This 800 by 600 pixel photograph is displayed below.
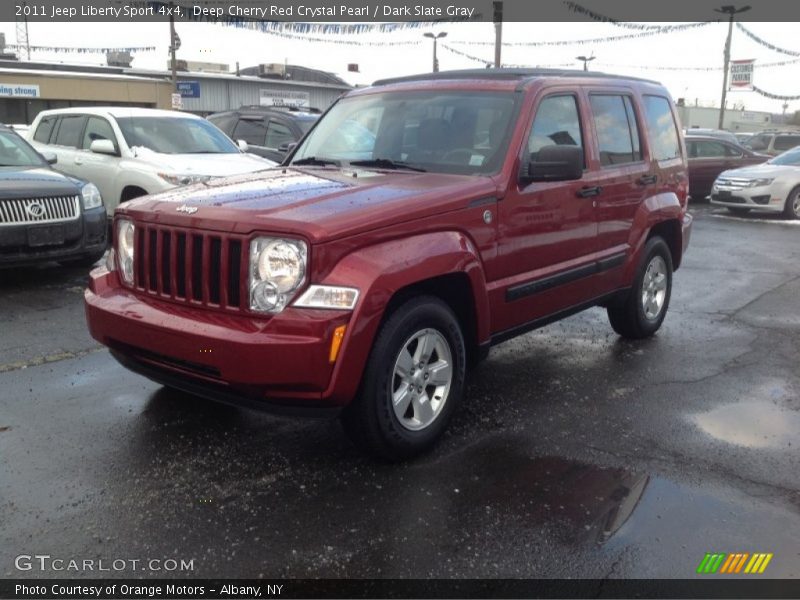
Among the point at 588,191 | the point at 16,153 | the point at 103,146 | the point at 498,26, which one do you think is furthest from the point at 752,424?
the point at 498,26

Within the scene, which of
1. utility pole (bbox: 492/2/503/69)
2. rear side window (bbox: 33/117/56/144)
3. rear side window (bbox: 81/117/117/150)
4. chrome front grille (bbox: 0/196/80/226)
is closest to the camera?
chrome front grille (bbox: 0/196/80/226)

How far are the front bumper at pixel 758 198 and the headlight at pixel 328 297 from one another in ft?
45.3

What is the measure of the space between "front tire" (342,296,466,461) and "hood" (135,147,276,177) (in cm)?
548

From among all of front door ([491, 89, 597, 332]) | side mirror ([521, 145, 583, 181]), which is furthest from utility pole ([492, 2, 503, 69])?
side mirror ([521, 145, 583, 181])

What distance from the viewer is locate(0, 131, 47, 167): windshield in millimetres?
8125

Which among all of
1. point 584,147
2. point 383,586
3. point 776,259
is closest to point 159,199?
point 383,586

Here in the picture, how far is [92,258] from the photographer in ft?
27.3

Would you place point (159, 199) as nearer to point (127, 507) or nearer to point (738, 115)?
point (127, 507)

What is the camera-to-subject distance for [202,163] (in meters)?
9.24

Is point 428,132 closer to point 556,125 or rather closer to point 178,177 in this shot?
point 556,125

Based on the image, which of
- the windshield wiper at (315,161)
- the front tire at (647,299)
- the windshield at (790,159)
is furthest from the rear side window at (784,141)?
the windshield wiper at (315,161)

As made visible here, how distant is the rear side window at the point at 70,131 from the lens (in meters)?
10.4

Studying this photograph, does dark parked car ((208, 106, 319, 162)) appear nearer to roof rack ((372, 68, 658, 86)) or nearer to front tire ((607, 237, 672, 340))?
roof rack ((372, 68, 658, 86))

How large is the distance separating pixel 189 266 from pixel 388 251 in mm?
954
